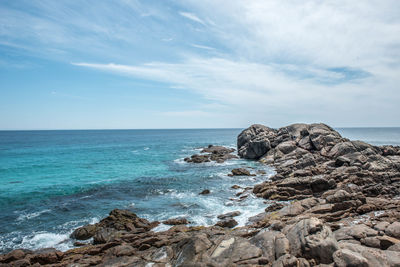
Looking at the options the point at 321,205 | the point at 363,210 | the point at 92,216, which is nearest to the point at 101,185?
the point at 92,216

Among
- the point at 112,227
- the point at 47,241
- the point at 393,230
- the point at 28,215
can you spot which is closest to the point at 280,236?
the point at 393,230

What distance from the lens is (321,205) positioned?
2128cm

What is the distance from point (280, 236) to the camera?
13.8 m

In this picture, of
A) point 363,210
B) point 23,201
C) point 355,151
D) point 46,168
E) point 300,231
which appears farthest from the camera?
point 46,168

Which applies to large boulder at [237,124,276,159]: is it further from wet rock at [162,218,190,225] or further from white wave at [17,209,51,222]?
white wave at [17,209,51,222]

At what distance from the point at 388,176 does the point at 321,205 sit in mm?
17716

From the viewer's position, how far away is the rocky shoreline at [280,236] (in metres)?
12.0

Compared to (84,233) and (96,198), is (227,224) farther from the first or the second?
(96,198)

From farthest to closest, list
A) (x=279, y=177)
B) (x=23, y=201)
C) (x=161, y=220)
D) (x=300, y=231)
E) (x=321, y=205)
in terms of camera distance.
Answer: (x=279, y=177) < (x=23, y=201) < (x=161, y=220) < (x=321, y=205) < (x=300, y=231)

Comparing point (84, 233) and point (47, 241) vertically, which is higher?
point (84, 233)

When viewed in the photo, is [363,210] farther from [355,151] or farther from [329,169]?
[355,151]

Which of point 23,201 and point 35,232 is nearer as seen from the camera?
point 35,232

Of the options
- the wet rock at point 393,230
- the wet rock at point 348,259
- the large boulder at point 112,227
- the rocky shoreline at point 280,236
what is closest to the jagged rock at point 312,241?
the rocky shoreline at point 280,236

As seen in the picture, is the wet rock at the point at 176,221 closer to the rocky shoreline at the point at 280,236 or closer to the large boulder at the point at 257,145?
the rocky shoreline at the point at 280,236
